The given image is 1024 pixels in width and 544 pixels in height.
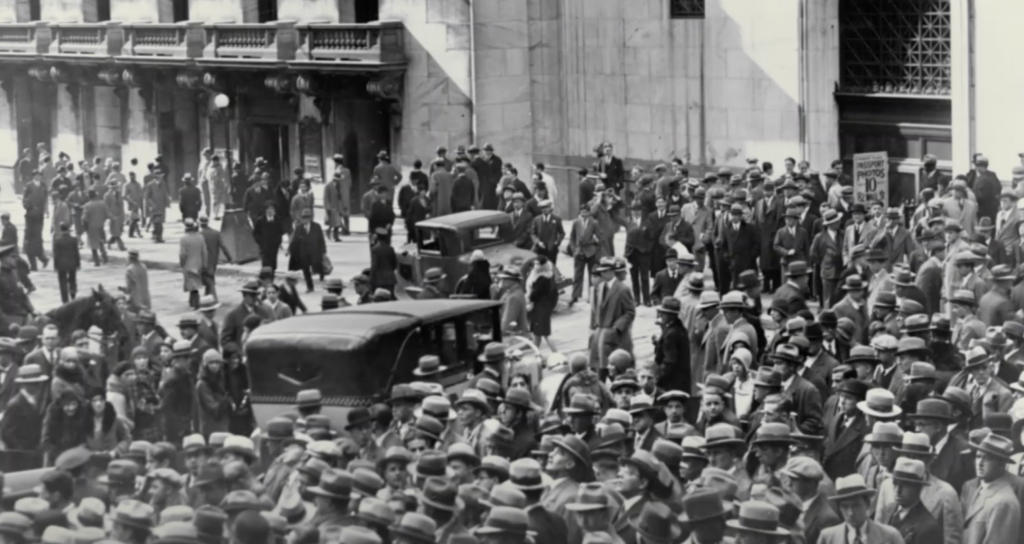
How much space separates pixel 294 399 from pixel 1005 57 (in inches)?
556

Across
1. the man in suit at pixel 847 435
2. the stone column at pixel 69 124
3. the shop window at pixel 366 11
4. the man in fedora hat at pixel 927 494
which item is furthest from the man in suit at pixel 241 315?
the stone column at pixel 69 124

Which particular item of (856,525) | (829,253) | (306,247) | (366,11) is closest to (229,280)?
(306,247)

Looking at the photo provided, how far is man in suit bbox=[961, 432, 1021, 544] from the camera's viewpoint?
32.4 feet

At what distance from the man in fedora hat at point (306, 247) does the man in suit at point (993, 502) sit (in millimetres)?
16379

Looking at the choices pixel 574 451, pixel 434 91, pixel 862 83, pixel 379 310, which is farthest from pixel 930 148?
pixel 574 451

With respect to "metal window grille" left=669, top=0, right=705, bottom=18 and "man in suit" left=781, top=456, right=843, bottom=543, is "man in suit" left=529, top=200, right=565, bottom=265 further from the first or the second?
"man in suit" left=781, top=456, right=843, bottom=543

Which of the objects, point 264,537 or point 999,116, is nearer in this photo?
point 264,537

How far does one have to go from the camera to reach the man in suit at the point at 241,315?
17875 mm

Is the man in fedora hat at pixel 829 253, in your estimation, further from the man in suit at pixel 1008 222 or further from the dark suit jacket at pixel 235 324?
the dark suit jacket at pixel 235 324

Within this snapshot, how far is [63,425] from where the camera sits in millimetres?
14117

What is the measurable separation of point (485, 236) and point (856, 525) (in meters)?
13.9

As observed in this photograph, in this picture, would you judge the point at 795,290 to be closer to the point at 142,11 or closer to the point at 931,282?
the point at 931,282

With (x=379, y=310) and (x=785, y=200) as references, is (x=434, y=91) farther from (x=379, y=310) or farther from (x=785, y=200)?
(x=379, y=310)

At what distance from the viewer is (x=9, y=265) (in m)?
21.5
